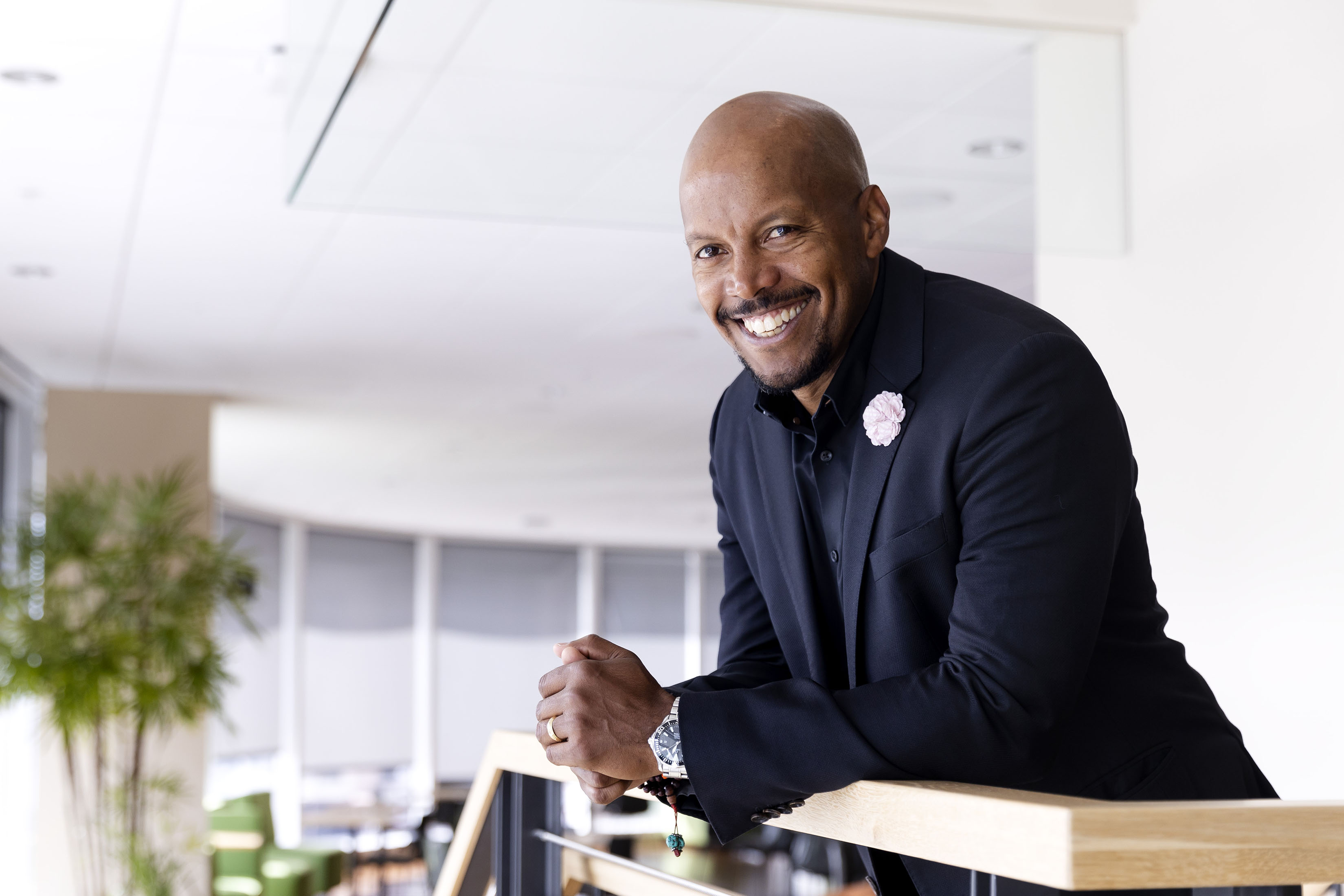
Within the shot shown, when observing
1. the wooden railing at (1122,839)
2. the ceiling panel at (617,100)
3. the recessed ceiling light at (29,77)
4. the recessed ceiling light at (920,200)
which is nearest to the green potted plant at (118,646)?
the recessed ceiling light at (29,77)

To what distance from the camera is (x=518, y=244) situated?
17.3ft

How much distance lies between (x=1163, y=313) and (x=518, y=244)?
2873mm

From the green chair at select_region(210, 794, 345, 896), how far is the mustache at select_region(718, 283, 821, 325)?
347 inches

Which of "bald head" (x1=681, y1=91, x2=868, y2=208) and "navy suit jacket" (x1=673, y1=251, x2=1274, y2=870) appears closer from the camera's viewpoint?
"navy suit jacket" (x1=673, y1=251, x2=1274, y2=870)

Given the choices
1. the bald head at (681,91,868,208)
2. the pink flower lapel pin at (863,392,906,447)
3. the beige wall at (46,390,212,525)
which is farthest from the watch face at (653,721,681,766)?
the beige wall at (46,390,212,525)

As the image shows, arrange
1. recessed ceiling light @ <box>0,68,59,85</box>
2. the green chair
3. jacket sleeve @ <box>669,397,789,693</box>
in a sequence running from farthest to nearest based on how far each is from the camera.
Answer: the green chair
recessed ceiling light @ <box>0,68,59,85</box>
jacket sleeve @ <box>669,397,789,693</box>

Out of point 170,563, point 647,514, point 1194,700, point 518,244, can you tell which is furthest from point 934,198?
point 647,514

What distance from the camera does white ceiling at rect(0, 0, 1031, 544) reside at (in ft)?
9.55

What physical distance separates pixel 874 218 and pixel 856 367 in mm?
149

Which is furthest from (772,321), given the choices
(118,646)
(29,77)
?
(118,646)

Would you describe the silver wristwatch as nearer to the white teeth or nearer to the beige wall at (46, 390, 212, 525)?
the white teeth

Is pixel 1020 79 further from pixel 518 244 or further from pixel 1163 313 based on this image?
pixel 518 244

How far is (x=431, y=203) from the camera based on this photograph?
3.30 m

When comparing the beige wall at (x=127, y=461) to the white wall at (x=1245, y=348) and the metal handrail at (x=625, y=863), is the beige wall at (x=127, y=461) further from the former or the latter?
the metal handrail at (x=625, y=863)
